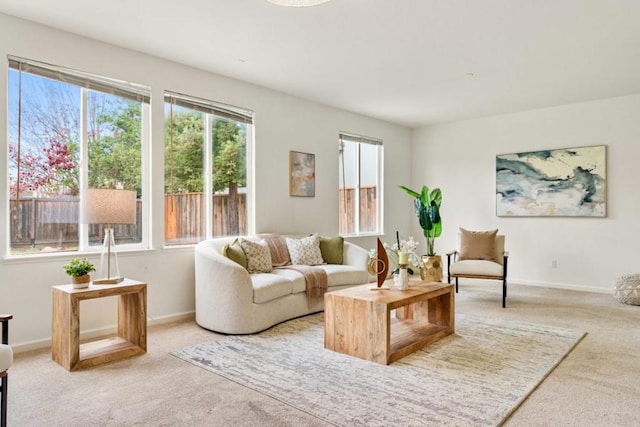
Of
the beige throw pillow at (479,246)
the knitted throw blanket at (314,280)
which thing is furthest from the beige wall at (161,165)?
the beige throw pillow at (479,246)

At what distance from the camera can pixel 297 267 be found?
4531mm

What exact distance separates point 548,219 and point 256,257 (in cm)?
450

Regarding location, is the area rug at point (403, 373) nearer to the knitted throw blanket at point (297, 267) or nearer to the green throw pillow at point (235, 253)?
the knitted throw blanket at point (297, 267)

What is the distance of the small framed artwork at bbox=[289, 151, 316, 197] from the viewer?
5508 millimetres

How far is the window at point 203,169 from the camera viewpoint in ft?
14.2

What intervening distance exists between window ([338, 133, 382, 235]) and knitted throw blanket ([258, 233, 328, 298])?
69.7 inches

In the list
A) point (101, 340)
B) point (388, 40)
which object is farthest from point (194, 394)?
point (388, 40)

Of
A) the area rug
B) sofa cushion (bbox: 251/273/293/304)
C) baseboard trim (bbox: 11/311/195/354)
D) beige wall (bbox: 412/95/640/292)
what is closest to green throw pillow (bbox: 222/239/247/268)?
sofa cushion (bbox: 251/273/293/304)

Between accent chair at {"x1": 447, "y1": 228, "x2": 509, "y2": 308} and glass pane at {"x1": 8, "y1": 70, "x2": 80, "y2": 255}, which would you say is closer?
glass pane at {"x1": 8, "y1": 70, "x2": 80, "y2": 255}

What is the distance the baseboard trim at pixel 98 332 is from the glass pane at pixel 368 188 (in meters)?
3.35

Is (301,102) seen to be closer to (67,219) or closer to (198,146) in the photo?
(198,146)

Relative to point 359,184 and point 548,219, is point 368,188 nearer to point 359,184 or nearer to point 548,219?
point 359,184

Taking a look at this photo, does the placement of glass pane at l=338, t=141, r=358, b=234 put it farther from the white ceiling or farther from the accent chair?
the accent chair

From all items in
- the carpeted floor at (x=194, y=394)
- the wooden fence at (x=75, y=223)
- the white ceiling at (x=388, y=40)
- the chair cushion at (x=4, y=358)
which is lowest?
the carpeted floor at (x=194, y=394)
